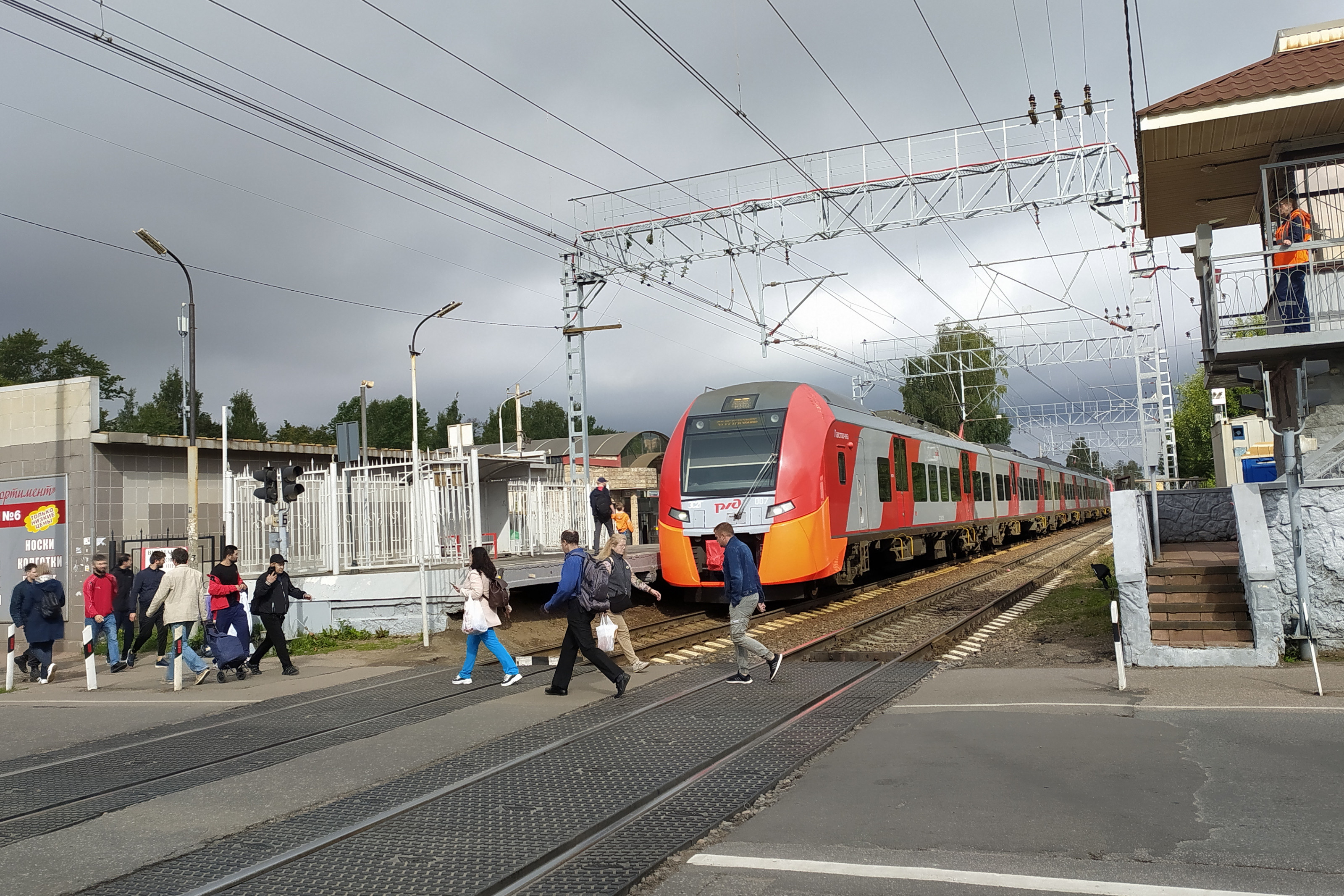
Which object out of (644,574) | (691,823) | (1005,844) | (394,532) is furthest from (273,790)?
(644,574)

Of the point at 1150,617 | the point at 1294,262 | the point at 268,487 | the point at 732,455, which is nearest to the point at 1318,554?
the point at 1150,617

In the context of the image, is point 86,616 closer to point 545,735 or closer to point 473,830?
point 545,735

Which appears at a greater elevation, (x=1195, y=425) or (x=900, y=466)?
(x=1195, y=425)

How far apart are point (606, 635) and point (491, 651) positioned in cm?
139

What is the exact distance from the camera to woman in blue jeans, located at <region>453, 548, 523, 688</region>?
35.1ft

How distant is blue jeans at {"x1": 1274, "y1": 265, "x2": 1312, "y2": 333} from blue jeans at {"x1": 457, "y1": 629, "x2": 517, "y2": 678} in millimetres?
9202

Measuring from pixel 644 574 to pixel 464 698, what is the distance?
9.10 m

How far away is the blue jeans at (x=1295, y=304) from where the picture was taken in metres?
12.0

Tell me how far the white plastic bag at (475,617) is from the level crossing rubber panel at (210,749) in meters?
0.62

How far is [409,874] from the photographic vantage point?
4.97 meters

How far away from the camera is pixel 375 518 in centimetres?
1702

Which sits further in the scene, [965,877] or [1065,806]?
[1065,806]

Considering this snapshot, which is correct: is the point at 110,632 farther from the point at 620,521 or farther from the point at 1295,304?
the point at 1295,304

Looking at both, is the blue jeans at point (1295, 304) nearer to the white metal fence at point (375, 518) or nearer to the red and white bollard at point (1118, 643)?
the red and white bollard at point (1118, 643)
